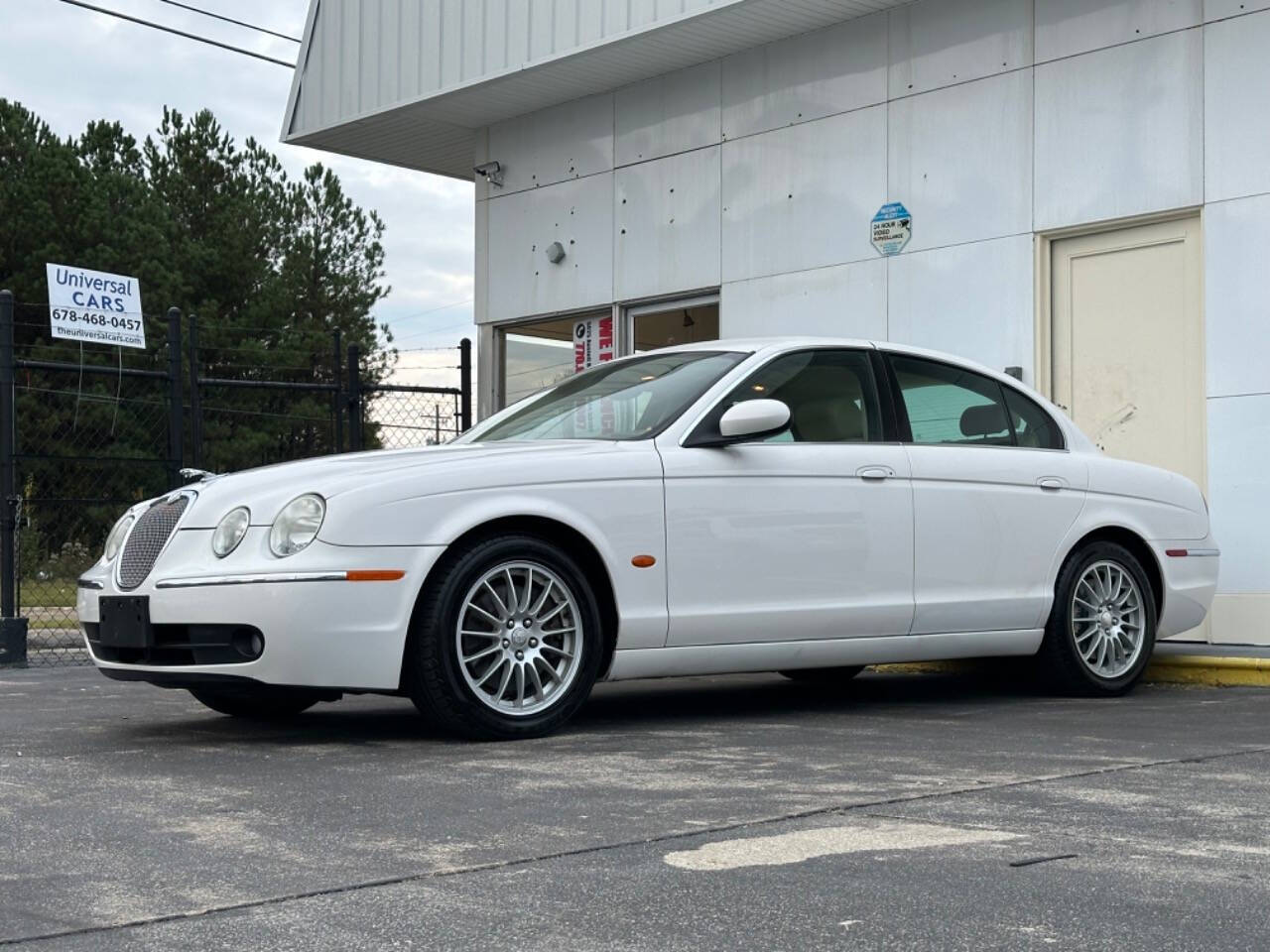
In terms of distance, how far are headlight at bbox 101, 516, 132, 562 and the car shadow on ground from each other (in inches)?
26.0

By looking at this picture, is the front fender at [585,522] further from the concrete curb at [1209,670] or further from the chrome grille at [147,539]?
the concrete curb at [1209,670]

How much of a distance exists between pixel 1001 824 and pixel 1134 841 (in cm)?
34

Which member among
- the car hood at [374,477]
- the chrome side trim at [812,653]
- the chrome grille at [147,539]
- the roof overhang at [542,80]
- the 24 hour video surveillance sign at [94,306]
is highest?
the roof overhang at [542,80]

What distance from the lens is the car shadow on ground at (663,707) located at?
6180 mm

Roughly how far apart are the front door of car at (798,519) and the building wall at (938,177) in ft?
11.4

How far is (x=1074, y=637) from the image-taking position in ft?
24.5

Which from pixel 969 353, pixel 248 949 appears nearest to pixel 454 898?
pixel 248 949

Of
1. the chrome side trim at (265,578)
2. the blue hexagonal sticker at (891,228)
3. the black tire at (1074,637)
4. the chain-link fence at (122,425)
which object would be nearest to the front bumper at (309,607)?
the chrome side trim at (265,578)

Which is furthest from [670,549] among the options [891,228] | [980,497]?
[891,228]

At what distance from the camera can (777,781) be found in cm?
486

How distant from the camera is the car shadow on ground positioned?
6180 mm

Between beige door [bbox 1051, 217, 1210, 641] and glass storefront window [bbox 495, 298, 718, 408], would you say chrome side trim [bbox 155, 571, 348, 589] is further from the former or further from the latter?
glass storefront window [bbox 495, 298, 718, 408]

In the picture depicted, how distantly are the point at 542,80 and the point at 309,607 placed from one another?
8.80 m

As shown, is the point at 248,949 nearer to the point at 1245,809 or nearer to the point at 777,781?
the point at 777,781
